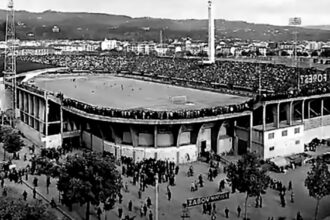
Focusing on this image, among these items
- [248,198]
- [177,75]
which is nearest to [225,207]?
[248,198]

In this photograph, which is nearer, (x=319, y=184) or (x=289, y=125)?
(x=319, y=184)

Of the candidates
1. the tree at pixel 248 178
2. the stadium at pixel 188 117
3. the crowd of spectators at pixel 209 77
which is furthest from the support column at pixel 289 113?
the tree at pixel 248 178

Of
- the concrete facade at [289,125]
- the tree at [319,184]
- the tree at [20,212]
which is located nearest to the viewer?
the tree at [20,212]

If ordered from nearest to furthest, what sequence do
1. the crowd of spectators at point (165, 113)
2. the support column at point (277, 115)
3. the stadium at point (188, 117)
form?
1. the crowd of spectators at point (165, 113)
2. the stadium at point (188, 117)
3. the support column at point (277, 115)

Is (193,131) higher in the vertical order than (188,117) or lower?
lower

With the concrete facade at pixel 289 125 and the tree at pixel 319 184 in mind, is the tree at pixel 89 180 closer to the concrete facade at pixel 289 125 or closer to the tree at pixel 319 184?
the tree at pixel 319 184

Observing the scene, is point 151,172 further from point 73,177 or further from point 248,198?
point 73,177

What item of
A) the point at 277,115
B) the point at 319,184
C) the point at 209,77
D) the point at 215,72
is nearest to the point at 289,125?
the point at 277,115

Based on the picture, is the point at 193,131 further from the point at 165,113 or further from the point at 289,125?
the point at 289,125
